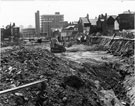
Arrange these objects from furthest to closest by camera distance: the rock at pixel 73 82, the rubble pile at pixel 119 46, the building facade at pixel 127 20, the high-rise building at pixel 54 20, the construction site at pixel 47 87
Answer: the high-rise building at pixel 54 20
the building facade at pixel 127 20
the rubble pile at pixel 119 46
the rock at pixel 73 82
the construction site at pixel 47 87

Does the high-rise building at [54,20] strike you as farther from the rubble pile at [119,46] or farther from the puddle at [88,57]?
the puddle at [88,57]

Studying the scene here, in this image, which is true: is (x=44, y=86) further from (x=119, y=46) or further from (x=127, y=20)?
(x=127, y=20)

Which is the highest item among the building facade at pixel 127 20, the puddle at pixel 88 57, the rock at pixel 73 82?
the building facade at pixel 127 20

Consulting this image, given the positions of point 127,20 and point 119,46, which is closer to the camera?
point 119,46

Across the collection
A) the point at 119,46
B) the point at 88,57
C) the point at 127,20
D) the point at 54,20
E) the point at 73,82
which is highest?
the point at 54,20

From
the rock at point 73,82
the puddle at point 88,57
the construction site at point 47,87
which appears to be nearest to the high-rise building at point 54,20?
the puddle at point 88,57

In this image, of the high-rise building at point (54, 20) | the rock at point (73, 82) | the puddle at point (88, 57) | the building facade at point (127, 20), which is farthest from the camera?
the high-rise building at point (54, 20)

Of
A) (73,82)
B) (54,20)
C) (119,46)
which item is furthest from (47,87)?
(54,20)

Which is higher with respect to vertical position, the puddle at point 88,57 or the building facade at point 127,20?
the building facade at point 127,20

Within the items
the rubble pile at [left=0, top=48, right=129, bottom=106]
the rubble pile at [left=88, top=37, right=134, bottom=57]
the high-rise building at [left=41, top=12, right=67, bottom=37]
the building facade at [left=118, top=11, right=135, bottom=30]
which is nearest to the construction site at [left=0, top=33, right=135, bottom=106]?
the rubble pile at [left=0, top=48, right=129, bottom=106]

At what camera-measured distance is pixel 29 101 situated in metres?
10.7

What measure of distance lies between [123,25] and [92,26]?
1216cm

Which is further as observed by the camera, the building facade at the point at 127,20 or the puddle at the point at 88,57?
the building facade at the point at 127,20

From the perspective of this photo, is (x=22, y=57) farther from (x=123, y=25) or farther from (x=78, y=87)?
(x=123, y=25)
